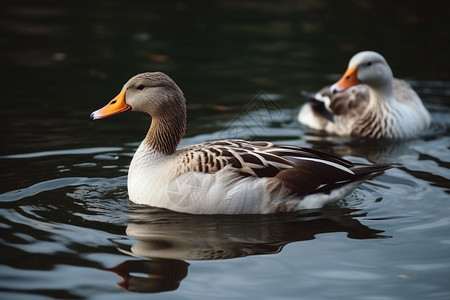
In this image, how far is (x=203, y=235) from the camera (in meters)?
7.88

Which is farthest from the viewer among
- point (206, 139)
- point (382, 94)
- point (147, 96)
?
point (382, 94)

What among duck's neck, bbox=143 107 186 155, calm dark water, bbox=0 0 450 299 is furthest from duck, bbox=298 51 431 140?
duck's neck, bbox=143 107 186 155

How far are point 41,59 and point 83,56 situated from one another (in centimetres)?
89

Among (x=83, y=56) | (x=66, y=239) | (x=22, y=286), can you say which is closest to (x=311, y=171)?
(x=66, y=239)

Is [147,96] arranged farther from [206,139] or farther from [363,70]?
[363,70]

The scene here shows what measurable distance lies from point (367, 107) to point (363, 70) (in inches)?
31.8

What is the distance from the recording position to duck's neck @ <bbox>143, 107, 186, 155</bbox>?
29.5 ft

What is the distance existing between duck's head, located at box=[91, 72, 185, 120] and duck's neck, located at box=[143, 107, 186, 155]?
0.07 meters

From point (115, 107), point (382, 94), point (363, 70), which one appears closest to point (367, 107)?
point (382, 94)

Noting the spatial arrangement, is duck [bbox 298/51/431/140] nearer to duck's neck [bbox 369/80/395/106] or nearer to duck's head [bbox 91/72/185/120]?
duck's neck [bbox 369/80/395/106]

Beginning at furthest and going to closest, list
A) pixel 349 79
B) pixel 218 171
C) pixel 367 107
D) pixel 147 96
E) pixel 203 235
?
1. pixel 367 107
2. pixel 349 79
3. pixel 147 96
4. pixel 218 171
5. pixel 203 235

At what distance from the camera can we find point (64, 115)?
41.6ft

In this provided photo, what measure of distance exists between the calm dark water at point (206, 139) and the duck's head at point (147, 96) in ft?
3.53

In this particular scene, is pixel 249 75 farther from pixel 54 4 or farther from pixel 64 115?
pixel 54 4
